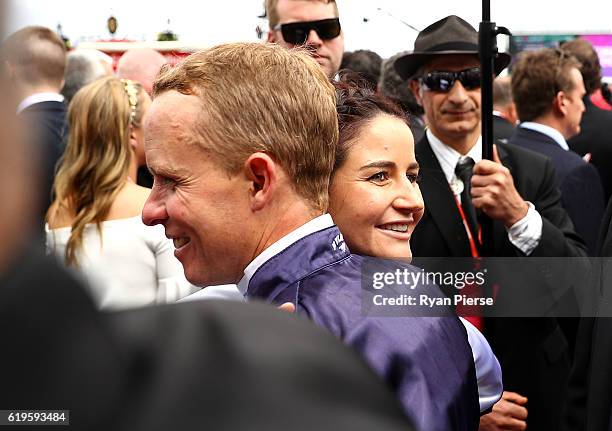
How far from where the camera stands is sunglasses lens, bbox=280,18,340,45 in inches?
148

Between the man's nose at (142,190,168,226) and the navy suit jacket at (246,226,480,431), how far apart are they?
0.23 metres

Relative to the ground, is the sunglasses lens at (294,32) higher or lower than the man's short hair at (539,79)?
higher

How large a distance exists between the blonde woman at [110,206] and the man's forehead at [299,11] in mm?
735

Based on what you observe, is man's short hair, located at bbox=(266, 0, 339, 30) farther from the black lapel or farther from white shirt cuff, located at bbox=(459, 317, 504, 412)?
white shirt cuff, located at bbox=(459, 317, 504, 412)

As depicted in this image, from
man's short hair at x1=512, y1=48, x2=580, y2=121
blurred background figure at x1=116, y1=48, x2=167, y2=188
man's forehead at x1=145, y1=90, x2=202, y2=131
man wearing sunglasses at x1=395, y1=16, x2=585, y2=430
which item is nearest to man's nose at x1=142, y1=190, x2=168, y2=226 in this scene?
man's forehead at x1=145, y1=90, x2=202, y2=131

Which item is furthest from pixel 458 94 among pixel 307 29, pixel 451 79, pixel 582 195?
pixel 582 195

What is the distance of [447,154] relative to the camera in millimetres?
3545

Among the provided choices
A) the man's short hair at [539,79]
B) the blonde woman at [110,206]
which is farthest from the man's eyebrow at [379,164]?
the man's short hair at [539,79]

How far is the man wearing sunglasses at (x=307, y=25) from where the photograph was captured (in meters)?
3.76

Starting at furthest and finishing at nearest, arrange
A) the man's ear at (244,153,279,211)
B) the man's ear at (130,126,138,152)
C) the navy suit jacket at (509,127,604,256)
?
the navy suit jacket at (509,127,604,256)
the man's ear at (130,126,138,152)
the man's ear at (244,153,279,211)

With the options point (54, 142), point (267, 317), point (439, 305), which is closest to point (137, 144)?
point (54, 142)

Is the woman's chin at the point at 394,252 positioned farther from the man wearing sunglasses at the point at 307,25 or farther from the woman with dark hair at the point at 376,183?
the man wearing sunglasses at the point at 307,25

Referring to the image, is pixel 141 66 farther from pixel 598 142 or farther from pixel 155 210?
pixel 155 210

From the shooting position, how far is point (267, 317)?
628mm
